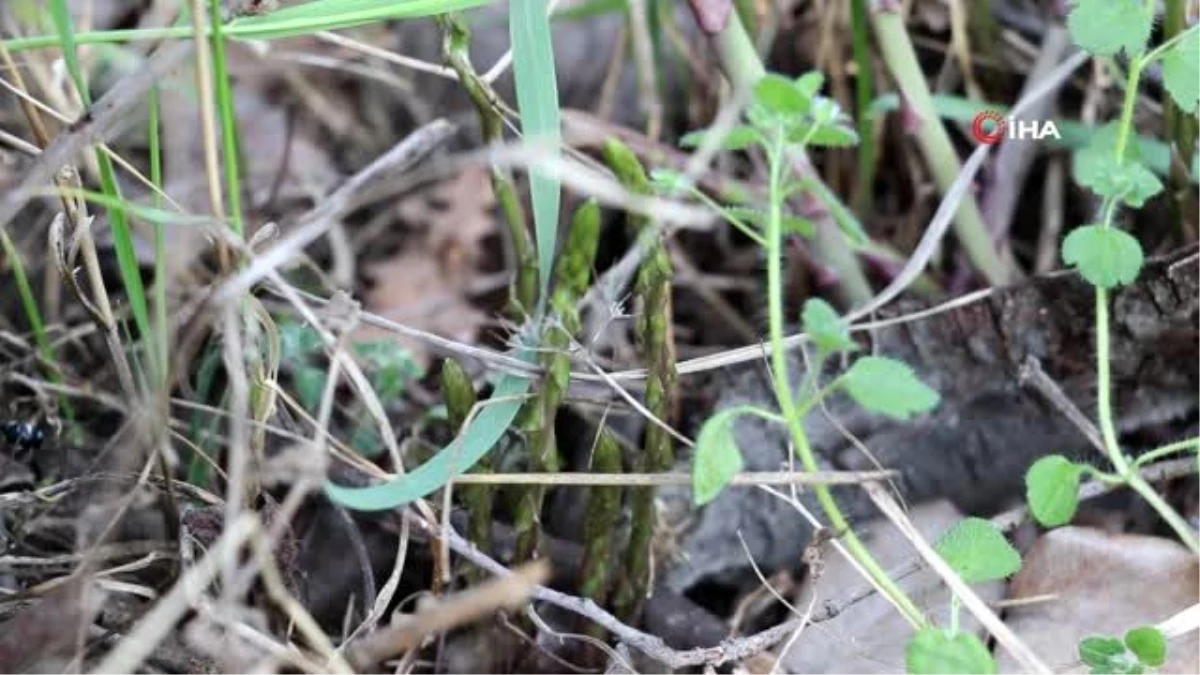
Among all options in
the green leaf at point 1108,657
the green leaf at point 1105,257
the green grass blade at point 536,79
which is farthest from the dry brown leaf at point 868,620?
the green grass blade at point 536,79

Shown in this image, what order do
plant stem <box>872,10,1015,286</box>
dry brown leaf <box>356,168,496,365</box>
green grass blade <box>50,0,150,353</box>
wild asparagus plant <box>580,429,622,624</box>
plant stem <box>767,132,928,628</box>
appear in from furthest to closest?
dry brown leaf <box>356,168,496,365</box>
plant stem <box>872,10,1015,286</box>
wild asparagus plant <box>580,429,622,624</box>
green grass blade <box>50,0,150,353</box>
plant stem <box>767,132,928,628</box>

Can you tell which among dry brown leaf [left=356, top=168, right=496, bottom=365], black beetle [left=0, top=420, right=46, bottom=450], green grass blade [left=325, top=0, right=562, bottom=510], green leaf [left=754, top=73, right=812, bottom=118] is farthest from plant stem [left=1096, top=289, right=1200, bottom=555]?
black beetle [left=0, top=420, right=46, bottom=450]

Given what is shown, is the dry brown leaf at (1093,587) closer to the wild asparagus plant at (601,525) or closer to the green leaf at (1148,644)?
the green leaf at (1148,644)

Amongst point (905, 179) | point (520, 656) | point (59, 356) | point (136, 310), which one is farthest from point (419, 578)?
point (905, 179)

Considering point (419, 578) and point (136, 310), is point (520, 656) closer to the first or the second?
point (419, 578)

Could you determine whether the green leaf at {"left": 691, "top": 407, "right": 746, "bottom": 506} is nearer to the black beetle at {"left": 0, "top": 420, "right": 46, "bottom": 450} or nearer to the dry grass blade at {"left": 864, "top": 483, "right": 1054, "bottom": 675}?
the dry grass blade at {"left": 864, "top": 483, "right": 1054, "bottom": 675}

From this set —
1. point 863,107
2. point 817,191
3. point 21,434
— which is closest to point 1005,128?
point 863,107

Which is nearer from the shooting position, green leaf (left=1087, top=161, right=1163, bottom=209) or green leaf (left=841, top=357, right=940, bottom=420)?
green leaf (left=841, top=357, right=940, bottom=420)
